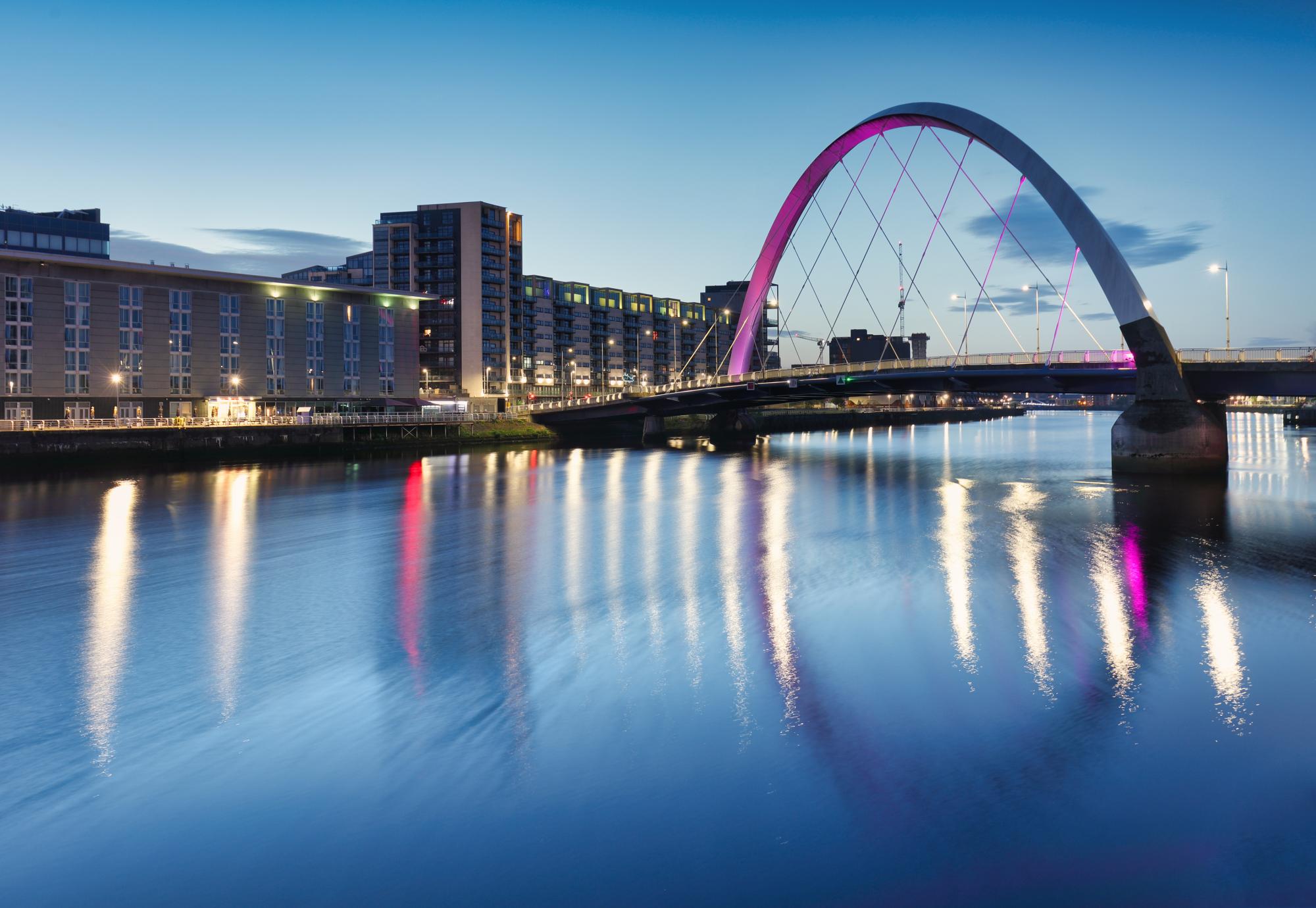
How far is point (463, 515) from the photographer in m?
38.7

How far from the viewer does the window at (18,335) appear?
229ft

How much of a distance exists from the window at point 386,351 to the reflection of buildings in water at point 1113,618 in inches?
3006

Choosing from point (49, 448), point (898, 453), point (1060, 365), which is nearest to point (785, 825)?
point (1060, 365)

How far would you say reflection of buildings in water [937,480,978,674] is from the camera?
1730 centimetres

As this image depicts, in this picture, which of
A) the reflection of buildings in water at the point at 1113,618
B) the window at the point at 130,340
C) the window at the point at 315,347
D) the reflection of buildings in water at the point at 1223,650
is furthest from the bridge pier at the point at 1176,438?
the window at the point at 130,340

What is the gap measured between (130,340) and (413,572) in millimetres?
63713

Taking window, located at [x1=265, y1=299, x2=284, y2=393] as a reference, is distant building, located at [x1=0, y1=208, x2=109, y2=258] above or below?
above

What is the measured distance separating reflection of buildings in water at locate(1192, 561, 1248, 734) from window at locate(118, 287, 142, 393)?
3095 inches

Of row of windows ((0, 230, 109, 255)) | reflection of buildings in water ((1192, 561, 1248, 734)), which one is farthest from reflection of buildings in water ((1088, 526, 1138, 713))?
row of windows ((0, 230, 109, 255))

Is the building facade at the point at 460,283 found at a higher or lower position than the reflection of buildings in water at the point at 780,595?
higher

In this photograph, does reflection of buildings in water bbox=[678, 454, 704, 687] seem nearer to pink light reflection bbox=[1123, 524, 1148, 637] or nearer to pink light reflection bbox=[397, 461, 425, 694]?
pink light reflection bbox=[397, 461, 425, 694]

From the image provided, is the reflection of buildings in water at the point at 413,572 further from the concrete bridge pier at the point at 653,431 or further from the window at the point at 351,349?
the concrete bridge pier at the point at 653,431

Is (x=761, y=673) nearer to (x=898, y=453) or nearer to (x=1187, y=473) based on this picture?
(x=1187, y=473)

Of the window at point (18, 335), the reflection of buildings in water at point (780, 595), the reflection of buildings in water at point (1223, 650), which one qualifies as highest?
the window at point (18, 335)
